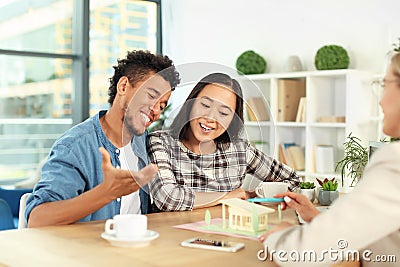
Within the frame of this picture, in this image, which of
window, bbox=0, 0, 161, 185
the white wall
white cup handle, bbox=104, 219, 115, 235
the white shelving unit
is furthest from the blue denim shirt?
window, bbox=0, 0, 161, 185

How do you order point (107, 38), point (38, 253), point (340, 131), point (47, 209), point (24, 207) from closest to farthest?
point (38, 253)
point (47, 209)
point (24, 207)
point (340, 131)
point (107, 38)

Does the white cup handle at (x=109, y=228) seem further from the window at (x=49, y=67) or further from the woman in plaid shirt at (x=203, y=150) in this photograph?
the window at (x=49, y=67)

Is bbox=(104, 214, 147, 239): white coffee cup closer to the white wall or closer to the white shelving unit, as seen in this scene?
the white shelving unit

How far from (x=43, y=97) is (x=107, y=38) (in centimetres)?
89

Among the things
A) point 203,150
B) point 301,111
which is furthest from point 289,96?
point 203,150

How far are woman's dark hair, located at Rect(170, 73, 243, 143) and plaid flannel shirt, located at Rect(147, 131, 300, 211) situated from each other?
3cm

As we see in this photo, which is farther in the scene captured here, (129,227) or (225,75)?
(225,75)

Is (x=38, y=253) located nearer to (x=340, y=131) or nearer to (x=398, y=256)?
(x=398, y=256)

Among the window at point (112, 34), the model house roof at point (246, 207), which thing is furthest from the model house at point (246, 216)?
the window at point (112, 34)

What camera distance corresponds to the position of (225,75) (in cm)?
196

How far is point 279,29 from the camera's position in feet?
16.7

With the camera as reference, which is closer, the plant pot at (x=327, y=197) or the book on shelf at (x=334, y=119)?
the plant pot at (x=327, y=197)

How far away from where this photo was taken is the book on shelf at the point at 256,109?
6.31 ft

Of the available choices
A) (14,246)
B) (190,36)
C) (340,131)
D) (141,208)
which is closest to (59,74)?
(190,36)
